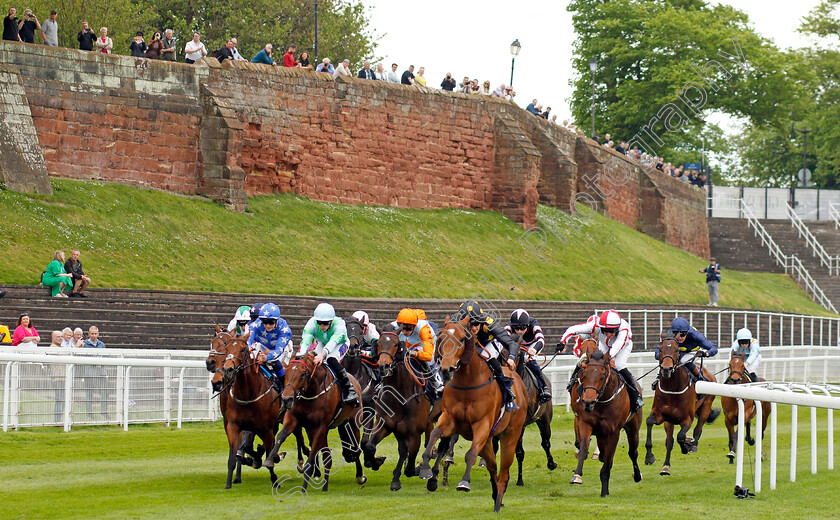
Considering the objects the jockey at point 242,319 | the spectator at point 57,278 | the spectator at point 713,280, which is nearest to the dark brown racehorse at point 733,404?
the jockey at point 242,319

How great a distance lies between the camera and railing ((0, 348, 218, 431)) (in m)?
16.2

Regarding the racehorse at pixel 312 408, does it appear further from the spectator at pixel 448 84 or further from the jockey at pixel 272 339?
the spectator at pixel 448 84

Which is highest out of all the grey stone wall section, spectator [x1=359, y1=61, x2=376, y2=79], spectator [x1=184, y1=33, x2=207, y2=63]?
spectator [x1=359, y1=61, x2=376, y2=79]

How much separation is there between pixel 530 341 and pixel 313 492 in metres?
4.24

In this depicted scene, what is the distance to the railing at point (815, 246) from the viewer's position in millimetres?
51750

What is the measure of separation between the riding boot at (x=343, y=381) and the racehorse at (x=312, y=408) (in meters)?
0.07

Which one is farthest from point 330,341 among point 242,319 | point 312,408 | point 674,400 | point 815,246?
point 815,246

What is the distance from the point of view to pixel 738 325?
1362 inches

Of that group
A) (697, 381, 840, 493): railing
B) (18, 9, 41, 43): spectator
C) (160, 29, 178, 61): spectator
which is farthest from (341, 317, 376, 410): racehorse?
(160, 29, 178, 61): spectator

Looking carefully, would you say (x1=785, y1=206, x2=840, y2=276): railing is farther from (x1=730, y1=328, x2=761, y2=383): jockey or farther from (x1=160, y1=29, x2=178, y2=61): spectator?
(x1=730, y1=328, x2=761, y2=383): jockey

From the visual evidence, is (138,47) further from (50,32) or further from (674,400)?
(674,400)

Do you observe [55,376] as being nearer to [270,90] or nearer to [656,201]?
[270,90]

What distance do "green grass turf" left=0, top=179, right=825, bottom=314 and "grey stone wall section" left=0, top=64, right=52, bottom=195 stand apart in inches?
20.6

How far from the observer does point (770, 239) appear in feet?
177
